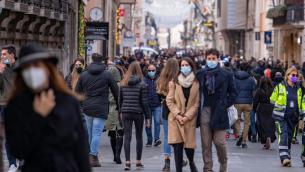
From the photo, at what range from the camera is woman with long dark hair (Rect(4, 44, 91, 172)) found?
620cm

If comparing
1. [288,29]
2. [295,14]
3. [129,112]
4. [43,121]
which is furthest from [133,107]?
[288,29]

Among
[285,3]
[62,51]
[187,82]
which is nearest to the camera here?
[187,82]

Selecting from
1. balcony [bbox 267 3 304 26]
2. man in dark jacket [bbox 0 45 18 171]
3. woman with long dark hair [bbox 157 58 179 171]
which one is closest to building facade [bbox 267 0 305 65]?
balcony [bbox 267 3 304 26]

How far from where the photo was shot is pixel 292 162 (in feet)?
57.5

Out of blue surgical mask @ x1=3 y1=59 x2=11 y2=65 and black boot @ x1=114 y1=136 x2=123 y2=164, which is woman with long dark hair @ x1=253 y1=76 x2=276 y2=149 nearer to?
black boot @ x1=114 y1=136 x2=123 y2=164

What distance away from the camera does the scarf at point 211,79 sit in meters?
13.3

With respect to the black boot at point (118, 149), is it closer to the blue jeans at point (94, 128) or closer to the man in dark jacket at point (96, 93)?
the blue jeans at point (94, 128)

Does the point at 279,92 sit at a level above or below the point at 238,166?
above

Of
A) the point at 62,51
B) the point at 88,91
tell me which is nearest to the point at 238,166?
the point at 88,91

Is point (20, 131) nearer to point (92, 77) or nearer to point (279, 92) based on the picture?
point (92, 77)

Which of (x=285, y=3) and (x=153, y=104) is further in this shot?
(x=285, y=3)

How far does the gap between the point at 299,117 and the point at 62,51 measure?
2304cm

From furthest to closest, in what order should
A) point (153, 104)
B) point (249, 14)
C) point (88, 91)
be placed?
point (249, 14) → point (153, 104) → point (88, 91)

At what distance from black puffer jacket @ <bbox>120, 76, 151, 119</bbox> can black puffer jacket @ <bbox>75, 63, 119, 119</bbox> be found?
409mm
